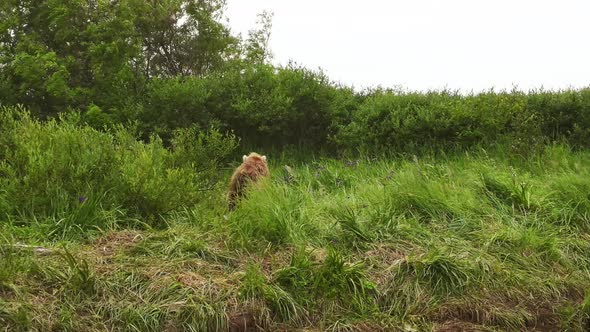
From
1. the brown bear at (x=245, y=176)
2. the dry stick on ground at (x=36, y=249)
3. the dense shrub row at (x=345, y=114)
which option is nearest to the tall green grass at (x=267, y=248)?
the dry stick on ground at (x=36, y=249)

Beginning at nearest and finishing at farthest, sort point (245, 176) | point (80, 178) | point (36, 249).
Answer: point (36, 249), point (80, 178), point (245, 176)

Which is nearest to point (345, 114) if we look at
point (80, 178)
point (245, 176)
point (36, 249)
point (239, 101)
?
point (239, 101)

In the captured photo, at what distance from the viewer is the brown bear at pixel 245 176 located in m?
6.38

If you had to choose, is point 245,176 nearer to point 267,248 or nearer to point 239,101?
point 267,248

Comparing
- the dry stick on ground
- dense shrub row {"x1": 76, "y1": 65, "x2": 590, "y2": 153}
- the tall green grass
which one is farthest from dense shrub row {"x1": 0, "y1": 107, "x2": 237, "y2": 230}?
dense shrub row {"x1": 76, "y1": 65, "x2": 590, "y2": 153}

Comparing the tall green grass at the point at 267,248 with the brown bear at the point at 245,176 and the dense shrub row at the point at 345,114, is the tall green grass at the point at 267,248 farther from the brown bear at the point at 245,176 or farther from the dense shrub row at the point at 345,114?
the dense shrub row at the point at 345,114

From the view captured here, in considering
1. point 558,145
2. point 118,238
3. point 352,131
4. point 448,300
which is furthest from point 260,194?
point 558,145

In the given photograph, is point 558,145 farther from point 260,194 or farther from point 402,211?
point 260,194

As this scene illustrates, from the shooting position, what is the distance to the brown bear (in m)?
6.38

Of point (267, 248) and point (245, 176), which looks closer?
point (267, 248)

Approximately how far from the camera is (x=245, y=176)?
6559mm

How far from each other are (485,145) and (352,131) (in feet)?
6.56

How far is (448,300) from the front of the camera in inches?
189

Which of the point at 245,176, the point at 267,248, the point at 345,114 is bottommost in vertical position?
the point at 267,248
